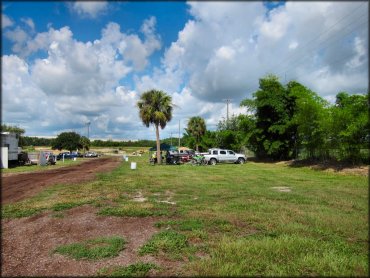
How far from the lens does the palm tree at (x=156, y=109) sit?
3819 cm

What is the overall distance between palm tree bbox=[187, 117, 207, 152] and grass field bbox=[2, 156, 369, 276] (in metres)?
61.2

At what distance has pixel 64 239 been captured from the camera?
654cm

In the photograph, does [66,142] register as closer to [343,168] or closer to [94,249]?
[343,168]

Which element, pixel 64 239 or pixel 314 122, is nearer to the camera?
pixel 64 239

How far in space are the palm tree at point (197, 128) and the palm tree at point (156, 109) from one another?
35059mm

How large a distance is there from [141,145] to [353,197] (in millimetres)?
169031

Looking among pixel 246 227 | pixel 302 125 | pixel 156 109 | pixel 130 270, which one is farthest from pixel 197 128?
pixel 130 270

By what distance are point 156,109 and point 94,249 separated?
33.6m

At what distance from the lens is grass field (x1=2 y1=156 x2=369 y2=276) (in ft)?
16.4

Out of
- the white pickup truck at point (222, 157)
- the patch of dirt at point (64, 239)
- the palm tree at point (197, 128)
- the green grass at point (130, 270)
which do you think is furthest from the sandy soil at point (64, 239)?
the palm tree at point (197, 128)

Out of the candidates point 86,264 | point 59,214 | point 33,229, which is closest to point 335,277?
point 86,264

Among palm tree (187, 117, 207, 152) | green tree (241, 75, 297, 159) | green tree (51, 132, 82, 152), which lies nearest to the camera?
green tree (241, 75, 297, 159)

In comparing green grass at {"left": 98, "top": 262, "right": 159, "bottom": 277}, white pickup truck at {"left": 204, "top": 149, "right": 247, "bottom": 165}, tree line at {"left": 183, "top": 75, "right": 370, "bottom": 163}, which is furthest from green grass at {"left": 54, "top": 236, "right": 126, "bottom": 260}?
white pickup truck at {"left": 204, "top": 149, "right": 247, "bottom": 165}

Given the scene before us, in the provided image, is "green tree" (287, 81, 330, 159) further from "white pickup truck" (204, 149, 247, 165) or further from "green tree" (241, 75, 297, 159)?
"white pickup truck" (204, 149, 247, 165)
